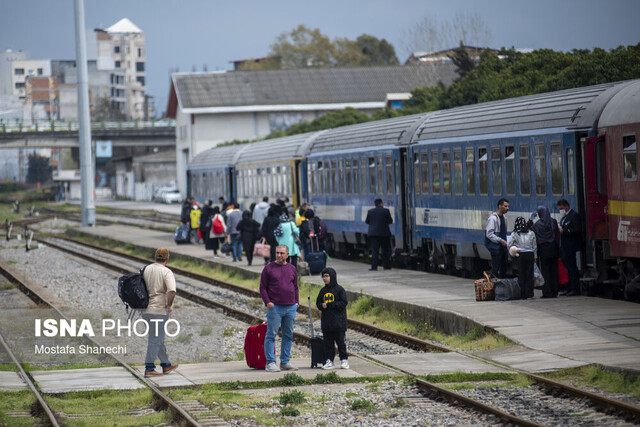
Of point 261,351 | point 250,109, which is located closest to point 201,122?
point 250,109

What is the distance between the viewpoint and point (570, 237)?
18.0 metres

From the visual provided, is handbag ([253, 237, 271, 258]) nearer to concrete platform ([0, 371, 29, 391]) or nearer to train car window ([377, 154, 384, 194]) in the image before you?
train car window ([377, 154, 384, 194])

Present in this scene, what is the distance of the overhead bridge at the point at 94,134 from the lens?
97.5m

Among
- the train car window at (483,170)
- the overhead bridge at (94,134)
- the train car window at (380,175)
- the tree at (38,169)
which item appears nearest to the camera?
the train car window at (483,170)

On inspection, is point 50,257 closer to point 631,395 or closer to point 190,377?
point 190,377

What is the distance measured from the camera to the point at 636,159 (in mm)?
16562

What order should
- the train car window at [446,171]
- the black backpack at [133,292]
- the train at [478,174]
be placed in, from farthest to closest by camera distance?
the train car window at [446,171], the train at [478,174], the black backpack at [133,292]

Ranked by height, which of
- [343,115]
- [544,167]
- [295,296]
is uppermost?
[343,115]

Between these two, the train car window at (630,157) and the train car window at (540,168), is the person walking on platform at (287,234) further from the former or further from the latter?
Answer: the train car window at (630,157)

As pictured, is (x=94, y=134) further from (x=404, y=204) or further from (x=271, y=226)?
(x=271, y=226)

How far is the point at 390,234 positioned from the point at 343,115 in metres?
43.7

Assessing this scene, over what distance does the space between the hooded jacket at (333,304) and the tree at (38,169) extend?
15249 cm

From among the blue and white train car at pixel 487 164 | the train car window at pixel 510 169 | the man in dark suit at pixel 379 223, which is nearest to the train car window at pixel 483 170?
the blue and white train car at pixel 487 164

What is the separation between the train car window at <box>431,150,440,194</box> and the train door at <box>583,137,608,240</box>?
6955 mm
